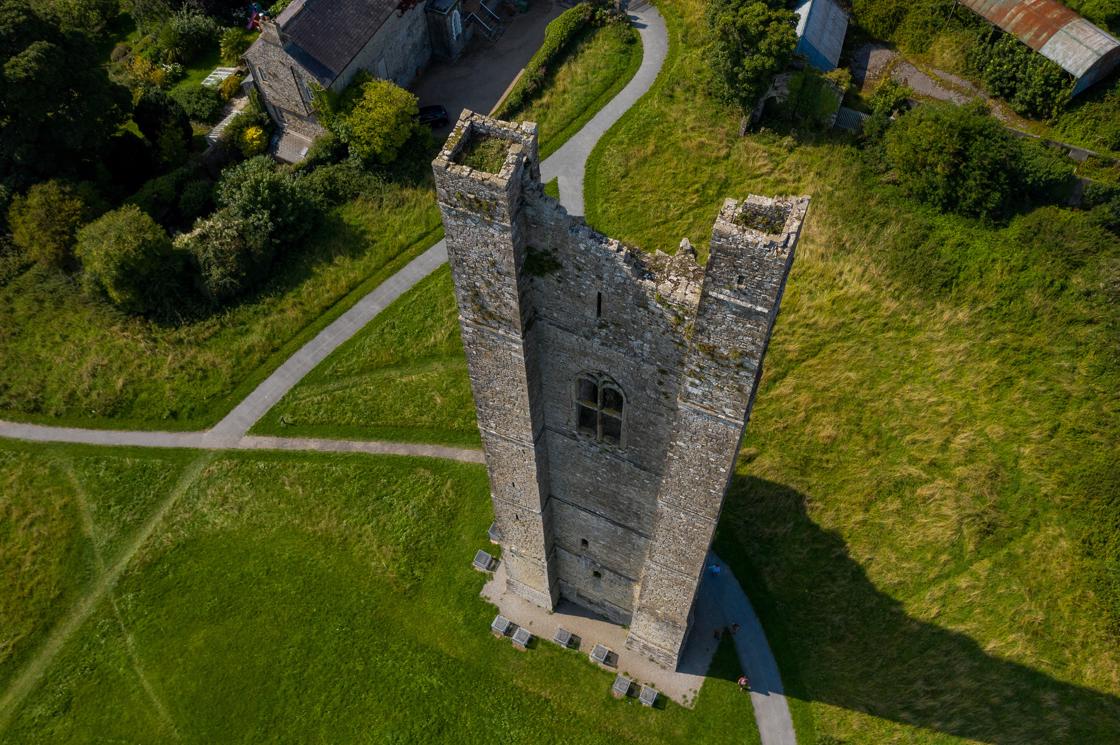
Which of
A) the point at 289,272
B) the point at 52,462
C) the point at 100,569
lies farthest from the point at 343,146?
the point at 100,569

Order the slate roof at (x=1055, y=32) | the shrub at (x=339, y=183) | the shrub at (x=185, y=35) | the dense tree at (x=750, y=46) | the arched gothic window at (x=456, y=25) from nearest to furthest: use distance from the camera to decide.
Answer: the dense tree at (x=750, y=46) < the slate roof at (x=1055, y=32) < the shrub at (x=339, y=183) < the arched gothic window at (x=456, y=25) < the shrub at (x=185, y=35)

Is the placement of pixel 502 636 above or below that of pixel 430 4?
below

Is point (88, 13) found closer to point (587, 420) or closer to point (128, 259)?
point (128, 259)

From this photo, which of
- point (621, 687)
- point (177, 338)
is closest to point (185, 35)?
point (177, 338)

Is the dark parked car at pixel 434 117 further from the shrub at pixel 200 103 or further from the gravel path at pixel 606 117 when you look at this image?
the shrub at pixel 200 103

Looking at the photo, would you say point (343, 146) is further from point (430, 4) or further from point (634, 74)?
point (634, 74)

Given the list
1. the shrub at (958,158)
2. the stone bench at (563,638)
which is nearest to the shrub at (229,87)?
the stone bench at (563,638)

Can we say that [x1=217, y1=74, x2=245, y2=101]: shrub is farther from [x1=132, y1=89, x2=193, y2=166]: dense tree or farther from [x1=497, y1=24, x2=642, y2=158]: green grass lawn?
[x1=497, y1=24, x2=642, y2=158]: green grass lawn
